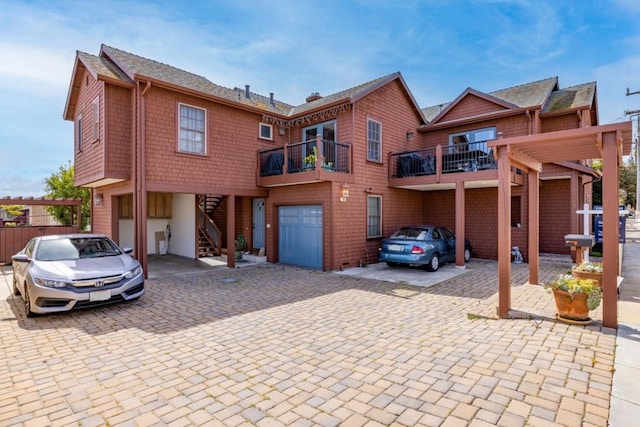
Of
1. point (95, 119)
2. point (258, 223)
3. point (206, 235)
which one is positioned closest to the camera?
point (95, 119)

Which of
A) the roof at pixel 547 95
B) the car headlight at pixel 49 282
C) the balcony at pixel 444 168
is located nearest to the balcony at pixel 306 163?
the balcony at pixel 444 168

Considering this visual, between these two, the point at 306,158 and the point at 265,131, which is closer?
the point at 306,158

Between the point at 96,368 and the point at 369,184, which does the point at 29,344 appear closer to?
the point at 96,368

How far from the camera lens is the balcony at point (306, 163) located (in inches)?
416

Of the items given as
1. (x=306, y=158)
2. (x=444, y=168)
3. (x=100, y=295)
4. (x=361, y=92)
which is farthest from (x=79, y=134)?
(x=444, y=168)

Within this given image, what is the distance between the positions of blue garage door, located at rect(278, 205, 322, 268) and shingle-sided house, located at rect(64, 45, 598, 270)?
2.2 inches

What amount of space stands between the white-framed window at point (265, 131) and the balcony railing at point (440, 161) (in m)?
4.81

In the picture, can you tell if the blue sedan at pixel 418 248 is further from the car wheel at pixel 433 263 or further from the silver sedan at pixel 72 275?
the silver sedan at pixel 72 275

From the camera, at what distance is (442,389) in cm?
347

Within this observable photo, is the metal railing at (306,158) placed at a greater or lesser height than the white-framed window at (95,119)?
lesser

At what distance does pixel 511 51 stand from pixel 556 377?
44.9 feet

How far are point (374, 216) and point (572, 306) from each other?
776 centimetres

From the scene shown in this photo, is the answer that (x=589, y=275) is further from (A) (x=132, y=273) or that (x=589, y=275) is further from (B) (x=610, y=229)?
(A) (x=132, y=273)

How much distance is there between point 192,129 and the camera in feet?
35.2
